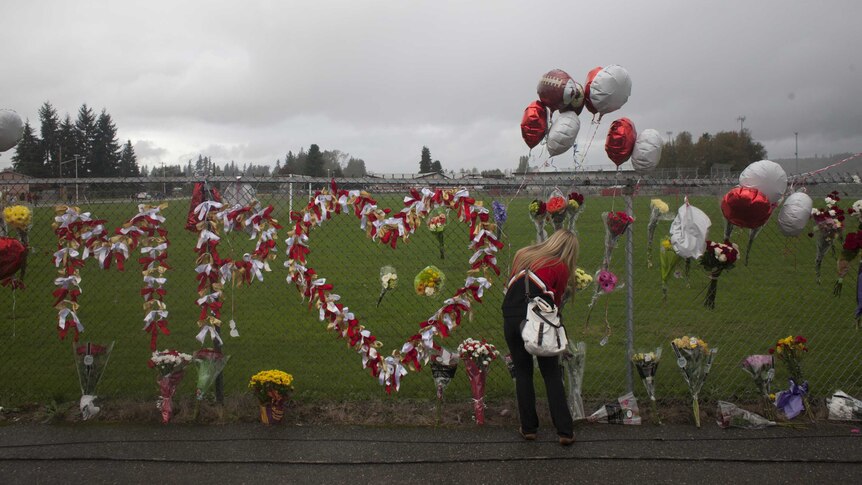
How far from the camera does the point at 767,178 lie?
14.5ft

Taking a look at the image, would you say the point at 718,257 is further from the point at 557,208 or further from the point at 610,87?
the point at 610,87

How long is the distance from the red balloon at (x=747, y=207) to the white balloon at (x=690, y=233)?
195 mm

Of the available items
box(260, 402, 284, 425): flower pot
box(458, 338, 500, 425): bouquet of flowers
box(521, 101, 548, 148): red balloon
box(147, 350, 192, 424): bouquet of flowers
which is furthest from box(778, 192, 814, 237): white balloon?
box(147, 350, 192, 424): bouquet of flowers

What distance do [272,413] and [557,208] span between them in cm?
269

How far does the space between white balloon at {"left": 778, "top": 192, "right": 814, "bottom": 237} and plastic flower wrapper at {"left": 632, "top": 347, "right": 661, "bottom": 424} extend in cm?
140

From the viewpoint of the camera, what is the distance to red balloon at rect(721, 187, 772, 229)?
434 centimetres

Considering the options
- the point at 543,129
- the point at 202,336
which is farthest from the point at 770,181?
the point at 202,336

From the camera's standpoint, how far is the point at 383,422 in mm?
4629

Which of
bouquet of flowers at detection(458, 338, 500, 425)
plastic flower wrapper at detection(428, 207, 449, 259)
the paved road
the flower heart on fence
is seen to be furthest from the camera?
plastic flower wrapper at detection(428, 207, 449, 259)

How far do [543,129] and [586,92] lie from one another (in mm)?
428

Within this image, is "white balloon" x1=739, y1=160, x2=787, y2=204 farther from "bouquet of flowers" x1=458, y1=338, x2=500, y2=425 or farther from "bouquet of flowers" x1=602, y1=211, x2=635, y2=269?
"bouquet of flowers" x1=458, y1=338, x2=500, y2=425

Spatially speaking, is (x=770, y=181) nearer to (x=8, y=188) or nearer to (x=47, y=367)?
(x=8, y=188)

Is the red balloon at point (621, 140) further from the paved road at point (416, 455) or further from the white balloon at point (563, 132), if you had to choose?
the paved road at point (416, 455)

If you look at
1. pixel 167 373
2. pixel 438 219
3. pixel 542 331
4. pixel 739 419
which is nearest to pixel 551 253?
pixel 542 331
